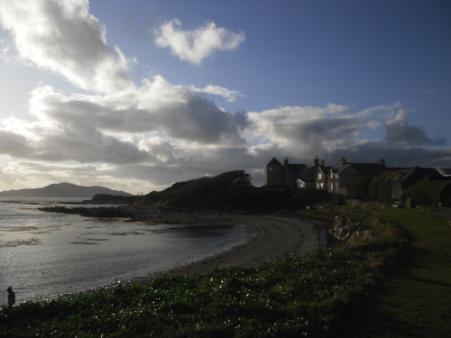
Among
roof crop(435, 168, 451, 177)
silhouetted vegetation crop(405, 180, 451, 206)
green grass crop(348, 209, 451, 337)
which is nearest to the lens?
green grass crop(348, 209, 451, 337)

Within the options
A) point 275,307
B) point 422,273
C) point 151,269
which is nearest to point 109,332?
point 275,307

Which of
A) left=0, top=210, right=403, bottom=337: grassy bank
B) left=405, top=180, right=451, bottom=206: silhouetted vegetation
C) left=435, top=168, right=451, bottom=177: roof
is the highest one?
left=435, top=168, right=451, bottom=177: roof

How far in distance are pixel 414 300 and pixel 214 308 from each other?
239 inches

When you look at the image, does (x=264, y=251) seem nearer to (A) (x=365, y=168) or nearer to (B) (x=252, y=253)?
(B) (x=252, y=253)

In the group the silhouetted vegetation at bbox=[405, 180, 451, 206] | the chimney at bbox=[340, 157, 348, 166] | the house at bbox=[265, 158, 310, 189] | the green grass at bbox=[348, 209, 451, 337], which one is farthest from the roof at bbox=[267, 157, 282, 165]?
the green grass at bbox=[348, 209, 451, 337]

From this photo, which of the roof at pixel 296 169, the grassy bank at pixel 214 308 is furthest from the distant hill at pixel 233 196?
the grassy bank at pixel 214 308

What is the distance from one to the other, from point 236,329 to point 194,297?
3507mm

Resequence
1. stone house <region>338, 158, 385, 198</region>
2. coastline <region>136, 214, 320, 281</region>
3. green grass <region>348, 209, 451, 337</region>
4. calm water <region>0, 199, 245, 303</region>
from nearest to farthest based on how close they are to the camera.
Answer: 1. green grass <region>348, 209, 451, 337</region>
2. calm water <region>0, 199, 245, 303</region>
3. coastline <region>136, 214, 320, 281</region>
4. stone house <region>338, 158, 385, 198</region>

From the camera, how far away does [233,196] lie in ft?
371

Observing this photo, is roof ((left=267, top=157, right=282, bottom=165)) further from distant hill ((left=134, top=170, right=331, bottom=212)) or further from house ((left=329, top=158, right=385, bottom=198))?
house ((left=329, top=158, right=385, bottom=198))

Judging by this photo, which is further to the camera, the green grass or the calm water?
the calm water

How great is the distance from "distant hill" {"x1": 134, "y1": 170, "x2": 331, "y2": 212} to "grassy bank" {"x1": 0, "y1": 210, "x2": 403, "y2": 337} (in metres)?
79.7

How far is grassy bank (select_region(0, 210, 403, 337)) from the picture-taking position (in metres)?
9.82

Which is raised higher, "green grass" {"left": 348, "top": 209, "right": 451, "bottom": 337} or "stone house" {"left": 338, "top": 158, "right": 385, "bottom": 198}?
"stone house" {"left": 338, "top": 158, "right": 385, "bottom": 198}
